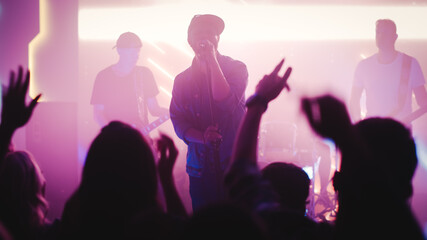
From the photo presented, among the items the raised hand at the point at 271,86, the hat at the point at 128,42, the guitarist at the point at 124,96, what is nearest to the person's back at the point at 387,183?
the raised hand at the point at 271,86

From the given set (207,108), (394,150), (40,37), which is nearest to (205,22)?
(207,108)

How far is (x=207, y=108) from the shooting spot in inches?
91.4

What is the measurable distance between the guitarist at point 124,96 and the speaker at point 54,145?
0.32 m

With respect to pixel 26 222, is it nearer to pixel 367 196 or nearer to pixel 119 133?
pixel 119 133

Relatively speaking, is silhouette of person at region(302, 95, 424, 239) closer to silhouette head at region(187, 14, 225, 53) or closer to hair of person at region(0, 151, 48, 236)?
hair of person at region(0, 151, 48, 236)

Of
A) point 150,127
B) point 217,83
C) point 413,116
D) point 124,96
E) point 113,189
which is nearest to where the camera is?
point 113,189

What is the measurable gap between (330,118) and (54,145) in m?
4.01

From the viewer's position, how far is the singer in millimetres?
2221

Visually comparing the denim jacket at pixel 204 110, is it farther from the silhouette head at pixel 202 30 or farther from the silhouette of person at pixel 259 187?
the silhouette of person at pixel 259 187

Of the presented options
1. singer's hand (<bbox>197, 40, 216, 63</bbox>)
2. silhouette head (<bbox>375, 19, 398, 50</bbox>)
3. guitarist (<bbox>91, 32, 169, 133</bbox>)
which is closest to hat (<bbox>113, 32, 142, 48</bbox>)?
guitarist (<bbox>91, 32, 169, 133</bbox>)

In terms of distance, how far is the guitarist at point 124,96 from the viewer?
429 cm

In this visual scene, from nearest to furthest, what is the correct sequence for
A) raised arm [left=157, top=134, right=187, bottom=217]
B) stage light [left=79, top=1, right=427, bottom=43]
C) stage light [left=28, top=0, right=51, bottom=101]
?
1. raised arm [left=157, top=134, right=187, bottom=217]
2. stage light [left=28, top=0, right=51, bottom=101]
3. stage light [left=79, top=1, right=427, bottom=43]

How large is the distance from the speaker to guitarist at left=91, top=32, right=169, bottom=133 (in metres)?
0.32

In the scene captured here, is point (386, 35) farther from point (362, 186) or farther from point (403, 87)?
point (362, 186)
